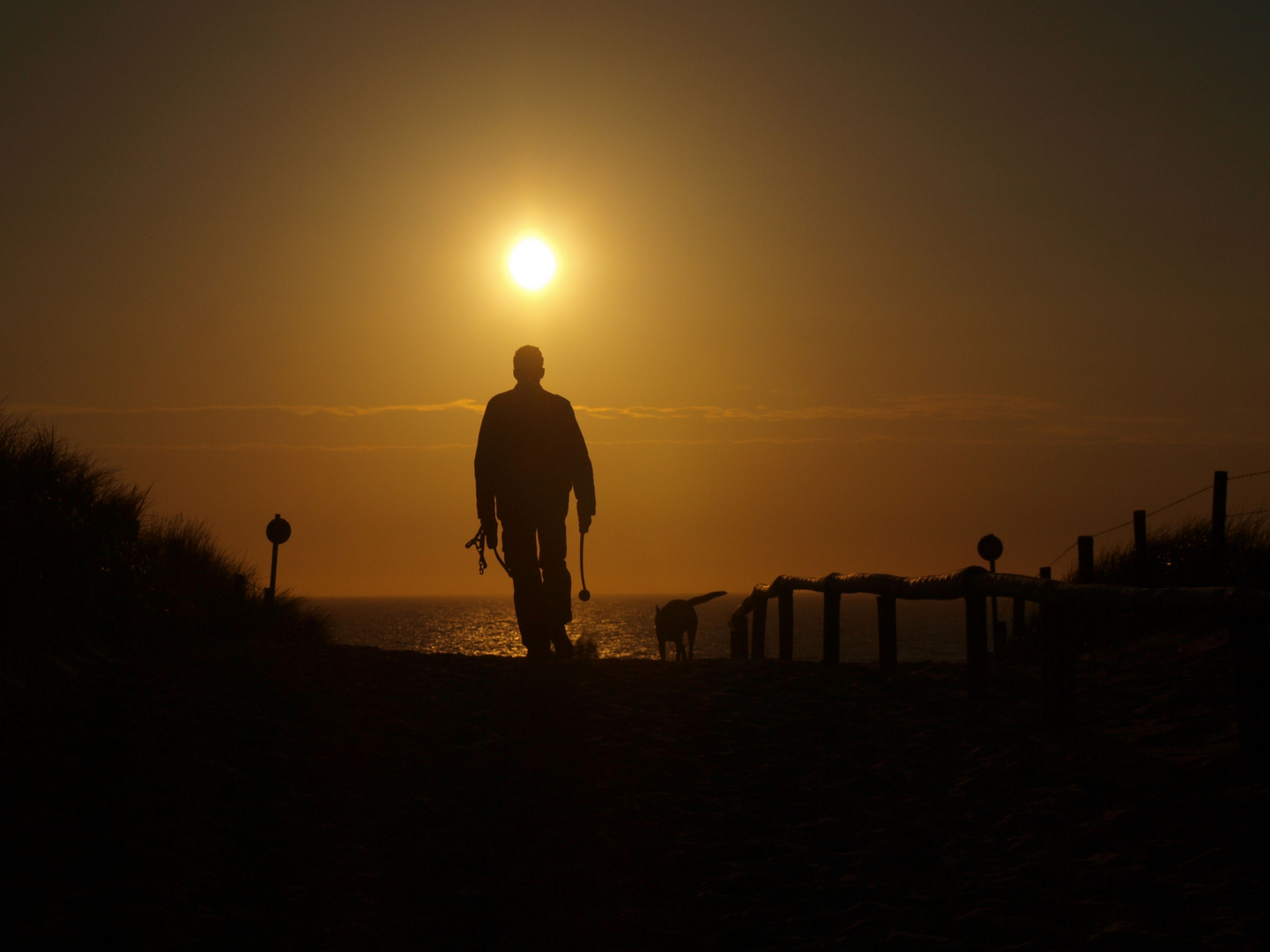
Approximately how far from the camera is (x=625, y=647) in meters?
72.4

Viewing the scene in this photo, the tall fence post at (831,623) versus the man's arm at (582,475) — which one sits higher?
the man's arm at (582,475)

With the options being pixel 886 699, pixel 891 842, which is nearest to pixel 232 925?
pixel 891 842

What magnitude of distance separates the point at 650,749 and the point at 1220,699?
3.96 metres

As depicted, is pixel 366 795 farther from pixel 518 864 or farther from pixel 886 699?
pixel 886 699

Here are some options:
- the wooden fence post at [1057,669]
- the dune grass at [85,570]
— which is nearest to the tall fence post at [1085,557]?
the wooden fence post at [1057,669]

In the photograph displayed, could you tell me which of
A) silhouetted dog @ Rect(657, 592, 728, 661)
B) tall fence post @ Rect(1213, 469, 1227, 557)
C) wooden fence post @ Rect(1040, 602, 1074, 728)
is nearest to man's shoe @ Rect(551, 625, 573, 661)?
wooden fence post @ Rect(1040, 602, 1074, 728)

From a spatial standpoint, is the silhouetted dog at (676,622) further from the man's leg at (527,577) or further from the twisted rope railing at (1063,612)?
the man's leg at (527,577)

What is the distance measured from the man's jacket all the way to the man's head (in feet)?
0.24

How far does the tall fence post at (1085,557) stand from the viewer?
11680 mm

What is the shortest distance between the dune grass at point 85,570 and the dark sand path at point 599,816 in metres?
0.43

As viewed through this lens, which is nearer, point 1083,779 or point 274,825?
point 274,825

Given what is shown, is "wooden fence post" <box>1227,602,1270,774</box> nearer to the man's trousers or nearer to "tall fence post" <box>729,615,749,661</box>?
the man's trousers

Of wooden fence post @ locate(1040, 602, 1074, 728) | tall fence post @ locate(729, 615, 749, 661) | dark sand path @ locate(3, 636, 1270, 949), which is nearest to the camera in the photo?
dark sand path @ locate(3, 636, 1270, 949)

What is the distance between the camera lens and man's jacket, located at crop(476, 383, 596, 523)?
9.45 meters
